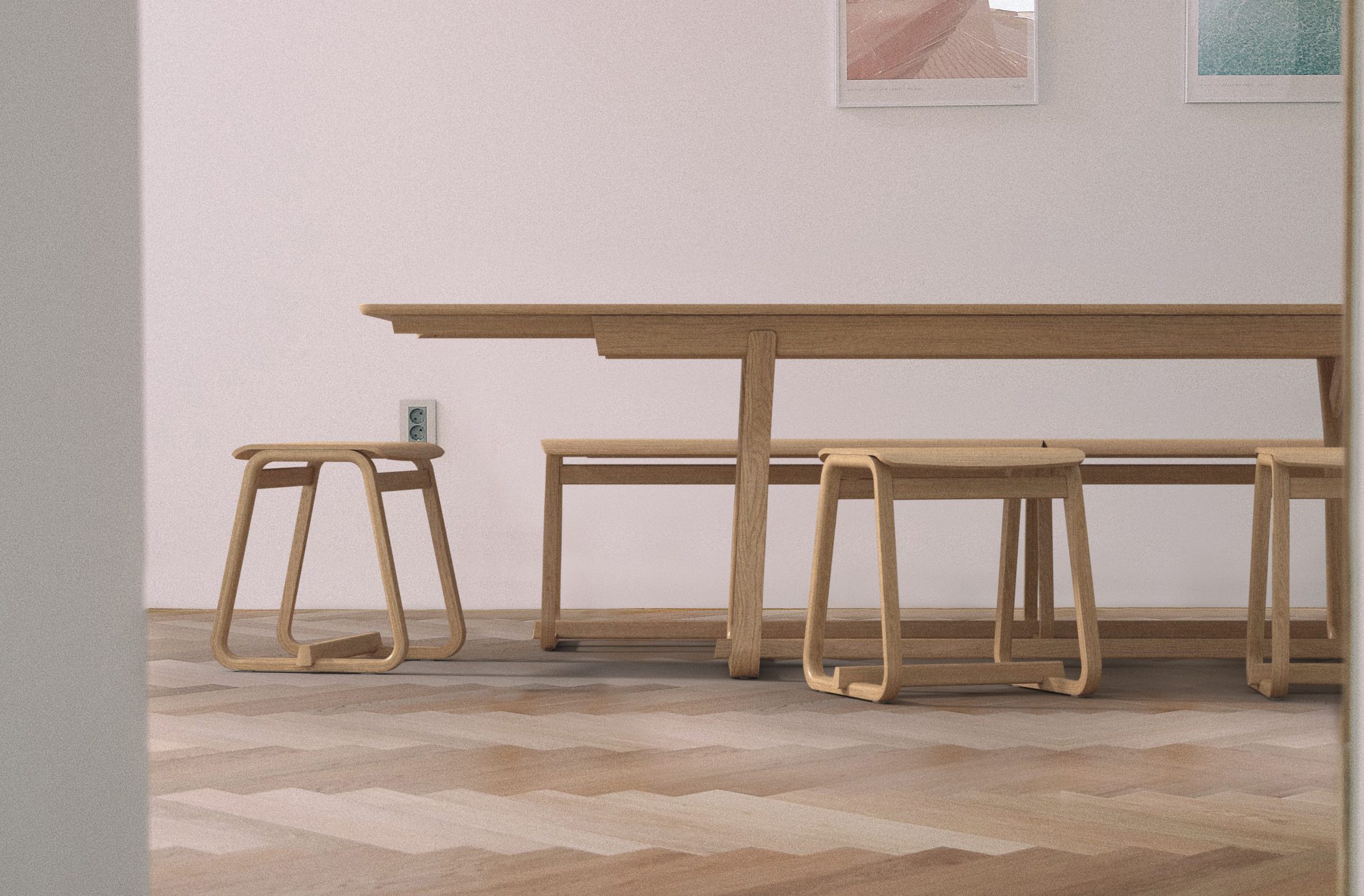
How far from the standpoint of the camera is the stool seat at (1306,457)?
2002 millimetres

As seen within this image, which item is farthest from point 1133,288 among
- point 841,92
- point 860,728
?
point 860,728

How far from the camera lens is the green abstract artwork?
3.48 m

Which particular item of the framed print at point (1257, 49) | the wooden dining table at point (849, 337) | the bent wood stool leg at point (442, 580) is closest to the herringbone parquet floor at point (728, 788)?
the bent wood stool leg at point (442, 580)

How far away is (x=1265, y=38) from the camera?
348 cm

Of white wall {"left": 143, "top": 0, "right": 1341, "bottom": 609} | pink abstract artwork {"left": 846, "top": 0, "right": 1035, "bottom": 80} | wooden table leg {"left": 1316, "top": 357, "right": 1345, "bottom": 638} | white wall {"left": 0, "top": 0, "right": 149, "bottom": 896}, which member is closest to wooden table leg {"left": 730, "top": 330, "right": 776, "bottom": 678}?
wooden table leg {"left": 1316, "top": 357, "right": 1345, "bottom": 638}

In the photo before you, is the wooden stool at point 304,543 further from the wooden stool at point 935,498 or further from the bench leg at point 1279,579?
the bench leg at point 1279,579

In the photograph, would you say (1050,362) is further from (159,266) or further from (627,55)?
(159,266)

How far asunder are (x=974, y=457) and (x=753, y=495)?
0.46 m

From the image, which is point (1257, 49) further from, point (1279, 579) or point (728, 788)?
point (728, 788)

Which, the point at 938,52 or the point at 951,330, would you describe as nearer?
the point at 951,330

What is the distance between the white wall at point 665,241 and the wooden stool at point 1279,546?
1.31 m

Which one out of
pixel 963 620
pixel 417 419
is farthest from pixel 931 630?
pixel 417 419

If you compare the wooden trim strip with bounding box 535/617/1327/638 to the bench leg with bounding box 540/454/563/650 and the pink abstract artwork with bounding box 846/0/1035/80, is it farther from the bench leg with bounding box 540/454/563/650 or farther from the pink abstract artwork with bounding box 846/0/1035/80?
the pink abstract artwork with bounding box 846/0/1035/80

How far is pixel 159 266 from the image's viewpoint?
11.7 ft
